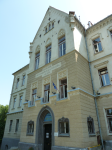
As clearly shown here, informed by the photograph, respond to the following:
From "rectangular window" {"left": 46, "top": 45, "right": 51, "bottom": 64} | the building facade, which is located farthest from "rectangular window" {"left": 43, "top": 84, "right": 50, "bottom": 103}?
"rectangular window" {"left": 46, "top": 45, "right": 51, "bottom": 64}

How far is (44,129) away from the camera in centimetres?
1200

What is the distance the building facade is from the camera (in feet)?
30.5

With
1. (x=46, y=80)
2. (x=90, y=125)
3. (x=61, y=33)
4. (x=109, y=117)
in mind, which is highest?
(x=61, y=33)

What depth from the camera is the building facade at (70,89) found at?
30.5 ft

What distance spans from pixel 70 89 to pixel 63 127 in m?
3.22

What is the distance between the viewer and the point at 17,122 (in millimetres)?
19344

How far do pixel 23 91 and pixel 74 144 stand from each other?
14.7 meters

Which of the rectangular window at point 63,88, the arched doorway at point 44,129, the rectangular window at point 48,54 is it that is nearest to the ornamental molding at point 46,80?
the rectangular window at point 63,88

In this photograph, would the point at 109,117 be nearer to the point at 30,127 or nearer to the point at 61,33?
the point at 30,127

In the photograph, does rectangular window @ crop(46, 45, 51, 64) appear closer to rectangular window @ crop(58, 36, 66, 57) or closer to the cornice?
rectangular window @ crop(58, 36, 66, 57)

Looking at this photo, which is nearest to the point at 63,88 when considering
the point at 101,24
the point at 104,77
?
the point at 104,77

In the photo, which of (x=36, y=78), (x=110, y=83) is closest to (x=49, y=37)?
(x=36, y=78)

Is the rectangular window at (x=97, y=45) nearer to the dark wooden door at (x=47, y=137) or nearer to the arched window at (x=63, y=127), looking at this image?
the arched window at (x=63, y=127)

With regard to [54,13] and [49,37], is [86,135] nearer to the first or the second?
[49,37]
